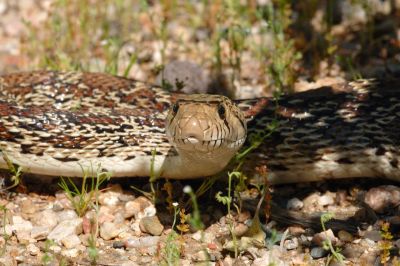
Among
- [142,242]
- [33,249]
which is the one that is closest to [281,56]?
[142,242]

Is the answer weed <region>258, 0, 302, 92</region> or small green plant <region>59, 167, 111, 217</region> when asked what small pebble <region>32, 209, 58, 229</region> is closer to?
small green plant <region>59, 167, 111, 217</region>

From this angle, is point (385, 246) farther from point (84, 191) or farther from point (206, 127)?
point (84, 191)

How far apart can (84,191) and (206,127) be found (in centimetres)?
124

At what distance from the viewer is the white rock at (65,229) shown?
18.3 feet

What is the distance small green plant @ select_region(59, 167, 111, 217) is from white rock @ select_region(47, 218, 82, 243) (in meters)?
0.14

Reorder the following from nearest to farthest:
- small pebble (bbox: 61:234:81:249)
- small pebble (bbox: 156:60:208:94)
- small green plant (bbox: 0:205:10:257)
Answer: small green plant (bbox: 0:205:10:257) → small pebble (bbox: 61:234:81:249) → small pebble (bbox: 156:60:208:94)

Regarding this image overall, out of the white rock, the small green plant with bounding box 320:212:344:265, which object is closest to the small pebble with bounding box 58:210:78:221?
the white rock

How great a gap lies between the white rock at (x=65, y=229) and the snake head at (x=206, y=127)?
0.92m

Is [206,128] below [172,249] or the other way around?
the other way around

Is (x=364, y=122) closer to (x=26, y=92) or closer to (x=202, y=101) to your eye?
(x=202, y=101)

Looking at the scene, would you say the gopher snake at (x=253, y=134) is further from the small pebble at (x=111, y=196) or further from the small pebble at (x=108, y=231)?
the small pebble at (x=108, y=231)

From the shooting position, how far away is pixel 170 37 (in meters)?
8.79

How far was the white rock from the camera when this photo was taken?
5.57 metres

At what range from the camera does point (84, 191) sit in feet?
19.2
